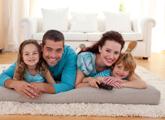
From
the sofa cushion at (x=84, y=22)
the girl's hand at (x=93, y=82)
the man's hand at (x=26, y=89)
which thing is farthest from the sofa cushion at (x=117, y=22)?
the man's hand at (x=26, y=89)

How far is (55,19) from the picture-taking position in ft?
18.8

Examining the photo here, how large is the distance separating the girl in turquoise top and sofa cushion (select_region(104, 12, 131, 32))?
10.7ft

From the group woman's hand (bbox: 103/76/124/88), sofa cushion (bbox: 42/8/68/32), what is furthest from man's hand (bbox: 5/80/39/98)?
sofa cushion (bbox: 42/8/68/32)

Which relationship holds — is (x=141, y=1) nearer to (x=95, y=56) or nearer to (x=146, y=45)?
(x=146, y=45)

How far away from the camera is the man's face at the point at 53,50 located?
8.34ft

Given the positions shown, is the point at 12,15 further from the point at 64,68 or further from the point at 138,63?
the point at 64,68

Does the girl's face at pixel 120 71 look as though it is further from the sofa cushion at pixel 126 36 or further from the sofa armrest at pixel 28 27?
the sofa armrest at pixel 28 27

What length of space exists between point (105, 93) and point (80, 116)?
339mm

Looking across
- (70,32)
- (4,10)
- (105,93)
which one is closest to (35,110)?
(105,93)

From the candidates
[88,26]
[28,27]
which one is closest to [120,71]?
[28,27]

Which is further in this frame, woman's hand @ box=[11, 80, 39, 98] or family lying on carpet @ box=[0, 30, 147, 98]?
family lying on carpet @ box=[0, 30, 147, 98]

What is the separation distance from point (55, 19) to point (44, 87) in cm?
336

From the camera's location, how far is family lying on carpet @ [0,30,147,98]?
2537mm

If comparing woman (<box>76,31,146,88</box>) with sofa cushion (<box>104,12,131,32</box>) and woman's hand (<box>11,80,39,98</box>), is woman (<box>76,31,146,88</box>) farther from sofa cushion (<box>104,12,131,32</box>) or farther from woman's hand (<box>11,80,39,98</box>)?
sofa cushion (<box>104,12,131,32</box>)
